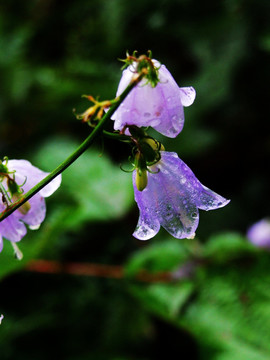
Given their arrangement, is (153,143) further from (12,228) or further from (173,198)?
(12,228)

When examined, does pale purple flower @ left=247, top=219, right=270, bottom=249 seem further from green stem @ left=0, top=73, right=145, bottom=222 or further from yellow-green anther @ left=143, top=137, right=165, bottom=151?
green stem @ left=0, top=73, right=145, bottom=222

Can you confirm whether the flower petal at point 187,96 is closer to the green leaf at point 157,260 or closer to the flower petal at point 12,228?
the flower petal at point 12,228

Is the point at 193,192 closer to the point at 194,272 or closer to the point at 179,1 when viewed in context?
the point at 194,272

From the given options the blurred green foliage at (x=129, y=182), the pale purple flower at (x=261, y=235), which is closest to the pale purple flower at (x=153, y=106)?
the blurred green foliage at (x=129, y=182)

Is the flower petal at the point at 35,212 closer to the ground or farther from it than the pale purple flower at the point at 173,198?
closer to the ground

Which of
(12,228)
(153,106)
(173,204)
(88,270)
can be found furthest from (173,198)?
(88,270)

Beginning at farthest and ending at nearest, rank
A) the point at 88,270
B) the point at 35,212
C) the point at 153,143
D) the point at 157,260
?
1. the point at 88,270
2. the point at 157,260
3. the point at 35,212
4. the point at 153,143

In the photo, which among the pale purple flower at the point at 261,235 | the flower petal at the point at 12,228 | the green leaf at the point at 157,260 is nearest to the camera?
the flower petal at the point at 12,228

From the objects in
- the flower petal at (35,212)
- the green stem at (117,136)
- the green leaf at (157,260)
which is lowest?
the flower petal at (35,212)
